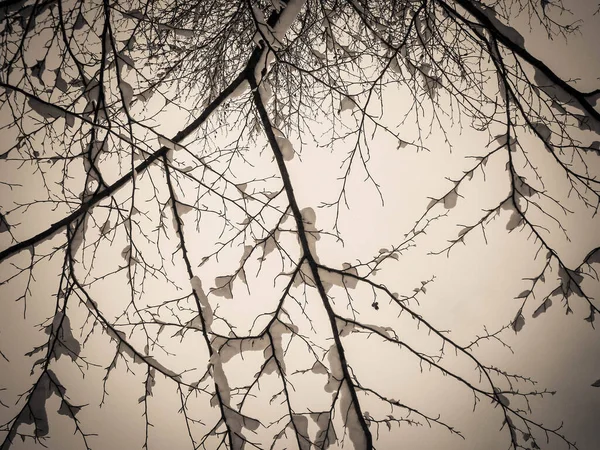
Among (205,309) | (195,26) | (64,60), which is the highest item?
(195,26)

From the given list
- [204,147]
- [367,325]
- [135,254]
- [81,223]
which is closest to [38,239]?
[81,223]

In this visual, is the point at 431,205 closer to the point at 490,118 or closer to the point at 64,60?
the point at 490,118

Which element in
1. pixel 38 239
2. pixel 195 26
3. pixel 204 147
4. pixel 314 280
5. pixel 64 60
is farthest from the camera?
pixel 204 147

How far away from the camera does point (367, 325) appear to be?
1811 millimetres

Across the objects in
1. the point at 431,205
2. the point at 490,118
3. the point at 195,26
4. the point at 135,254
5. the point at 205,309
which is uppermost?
the point at 195,26

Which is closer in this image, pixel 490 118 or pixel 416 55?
pixel 490 118

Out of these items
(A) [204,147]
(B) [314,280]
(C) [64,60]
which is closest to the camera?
(C) [64,60]

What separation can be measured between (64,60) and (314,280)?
166cm

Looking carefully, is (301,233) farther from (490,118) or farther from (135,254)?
(490,118)

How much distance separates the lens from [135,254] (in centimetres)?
188

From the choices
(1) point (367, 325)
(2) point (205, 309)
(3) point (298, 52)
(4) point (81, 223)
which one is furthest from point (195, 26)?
(1) point (367, 325)

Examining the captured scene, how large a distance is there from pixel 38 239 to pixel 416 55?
8.05 feet

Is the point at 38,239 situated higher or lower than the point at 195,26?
lower

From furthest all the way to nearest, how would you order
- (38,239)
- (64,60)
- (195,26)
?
(195,26) < (64,60) < (38,239)
